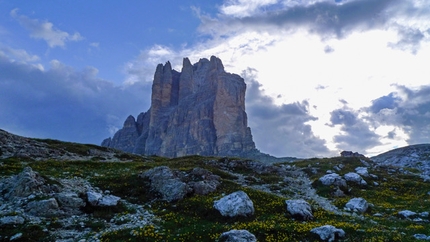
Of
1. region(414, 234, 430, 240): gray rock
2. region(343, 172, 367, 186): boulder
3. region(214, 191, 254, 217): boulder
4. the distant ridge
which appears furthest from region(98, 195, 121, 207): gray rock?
the distant ridge

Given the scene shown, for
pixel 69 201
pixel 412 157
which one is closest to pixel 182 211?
pixel 69 201

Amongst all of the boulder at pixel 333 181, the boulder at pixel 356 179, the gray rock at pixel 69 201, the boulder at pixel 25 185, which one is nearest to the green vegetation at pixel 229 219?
the gray rock at pixel 69 201

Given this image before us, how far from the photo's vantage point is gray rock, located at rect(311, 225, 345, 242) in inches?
742

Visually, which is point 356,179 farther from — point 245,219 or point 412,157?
point 412,157

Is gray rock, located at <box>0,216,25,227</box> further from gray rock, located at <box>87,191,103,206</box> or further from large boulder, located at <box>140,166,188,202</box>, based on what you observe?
large boulder, located at <box>140,166,188,202</box>

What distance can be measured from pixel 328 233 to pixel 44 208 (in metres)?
→ 19.7

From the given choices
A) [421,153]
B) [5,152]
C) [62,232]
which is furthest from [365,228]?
[421,153]

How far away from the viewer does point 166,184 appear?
30.1 m

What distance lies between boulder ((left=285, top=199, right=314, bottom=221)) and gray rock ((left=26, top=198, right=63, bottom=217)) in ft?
58.9

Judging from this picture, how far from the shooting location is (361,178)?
1827 inches

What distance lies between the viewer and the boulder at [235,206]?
78.0 feet

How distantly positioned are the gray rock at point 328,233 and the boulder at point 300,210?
4693 mm

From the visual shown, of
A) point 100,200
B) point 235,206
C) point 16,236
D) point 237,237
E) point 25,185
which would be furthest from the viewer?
point 100,200

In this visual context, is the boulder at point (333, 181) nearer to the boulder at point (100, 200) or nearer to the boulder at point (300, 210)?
the boulder at point (300, 210)
